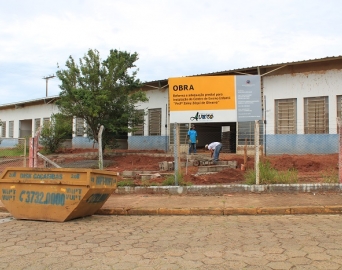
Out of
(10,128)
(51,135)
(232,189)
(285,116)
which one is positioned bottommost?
(232,189)

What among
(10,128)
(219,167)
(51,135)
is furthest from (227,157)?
(10,128)

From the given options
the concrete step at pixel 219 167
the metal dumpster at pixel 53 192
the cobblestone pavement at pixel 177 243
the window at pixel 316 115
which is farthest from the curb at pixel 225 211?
the window at pixel 316 115

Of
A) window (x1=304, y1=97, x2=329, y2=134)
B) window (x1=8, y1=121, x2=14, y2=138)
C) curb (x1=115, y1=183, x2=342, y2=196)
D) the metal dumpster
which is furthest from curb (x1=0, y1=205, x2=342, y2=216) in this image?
window (x1=8, y1=121, x2=14, y2=138)

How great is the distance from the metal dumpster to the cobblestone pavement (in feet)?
0.69

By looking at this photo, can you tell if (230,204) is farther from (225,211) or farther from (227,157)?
(227,157)

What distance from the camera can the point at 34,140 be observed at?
9.80 metres

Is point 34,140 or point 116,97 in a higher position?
point 116,97

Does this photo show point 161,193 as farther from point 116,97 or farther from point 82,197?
point 116,97

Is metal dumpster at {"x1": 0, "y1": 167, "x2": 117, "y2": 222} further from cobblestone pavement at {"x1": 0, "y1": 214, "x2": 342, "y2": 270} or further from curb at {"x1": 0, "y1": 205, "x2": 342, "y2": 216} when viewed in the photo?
curb at {"x1": 0, "y1": 205, "x2": 342, "y2": 216}

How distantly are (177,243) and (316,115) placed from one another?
1292 cm

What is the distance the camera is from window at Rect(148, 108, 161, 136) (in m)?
20.1

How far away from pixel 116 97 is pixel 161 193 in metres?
7.69

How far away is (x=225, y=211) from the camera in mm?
7188

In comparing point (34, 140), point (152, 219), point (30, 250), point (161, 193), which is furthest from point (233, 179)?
point (30, 250)
